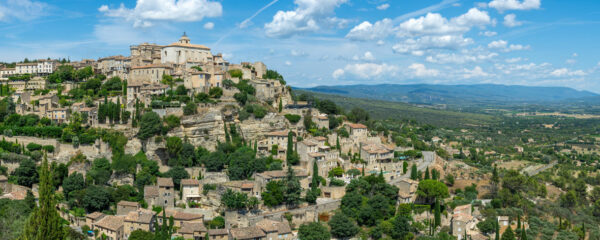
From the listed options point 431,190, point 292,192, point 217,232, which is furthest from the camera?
point 431,190

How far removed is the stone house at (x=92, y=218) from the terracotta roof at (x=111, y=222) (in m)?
0.83

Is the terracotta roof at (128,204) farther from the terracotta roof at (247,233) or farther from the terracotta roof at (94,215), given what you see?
the terracotta roof at (247,233)

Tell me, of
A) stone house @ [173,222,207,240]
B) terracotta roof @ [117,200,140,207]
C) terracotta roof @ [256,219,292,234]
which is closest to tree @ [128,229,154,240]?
stone house @ [173,222,207,240]

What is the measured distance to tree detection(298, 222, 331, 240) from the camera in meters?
39.2

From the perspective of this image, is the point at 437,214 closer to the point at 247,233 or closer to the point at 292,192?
the point at 292,192

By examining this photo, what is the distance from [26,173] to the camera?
45.9 metres

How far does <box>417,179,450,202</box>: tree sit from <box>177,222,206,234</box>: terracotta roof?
2128 cm

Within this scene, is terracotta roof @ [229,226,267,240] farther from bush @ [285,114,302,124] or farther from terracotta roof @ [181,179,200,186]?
bush @ [285,114,302,124]

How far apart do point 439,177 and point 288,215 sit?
2230 centimetres

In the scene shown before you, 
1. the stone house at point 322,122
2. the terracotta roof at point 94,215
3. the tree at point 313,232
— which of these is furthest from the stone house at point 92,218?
the stone house at point 322,122

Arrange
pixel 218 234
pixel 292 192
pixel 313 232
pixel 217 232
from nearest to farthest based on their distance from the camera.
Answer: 1. pixel 218 234
2. pixel 217 232
3. pixel 313 232
4. pixel 292 192

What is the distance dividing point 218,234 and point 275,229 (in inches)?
191

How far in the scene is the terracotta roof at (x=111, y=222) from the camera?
39331 millimetres

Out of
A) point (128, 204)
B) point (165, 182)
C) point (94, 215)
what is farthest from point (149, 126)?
point (94, 215)
